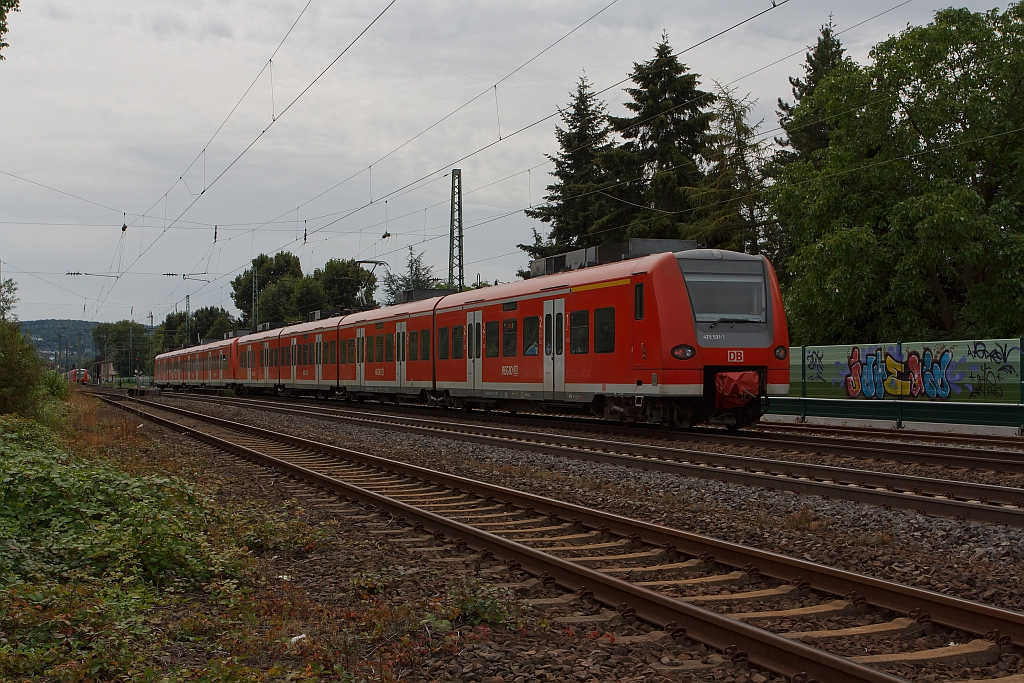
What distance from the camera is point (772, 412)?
23719 millimetres

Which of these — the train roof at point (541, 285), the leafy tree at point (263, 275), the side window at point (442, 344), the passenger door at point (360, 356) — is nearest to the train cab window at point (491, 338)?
the train roof at point (541, 285)

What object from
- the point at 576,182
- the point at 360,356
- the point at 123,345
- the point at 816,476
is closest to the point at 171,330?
the point at 123,345

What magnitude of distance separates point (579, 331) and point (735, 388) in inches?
136

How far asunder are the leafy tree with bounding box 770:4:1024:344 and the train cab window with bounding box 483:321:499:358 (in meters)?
13.5

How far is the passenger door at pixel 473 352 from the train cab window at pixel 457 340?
0.42m

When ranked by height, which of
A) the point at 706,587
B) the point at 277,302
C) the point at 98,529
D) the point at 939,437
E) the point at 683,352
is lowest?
the point at 706,587

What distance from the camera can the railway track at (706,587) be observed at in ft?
15.1

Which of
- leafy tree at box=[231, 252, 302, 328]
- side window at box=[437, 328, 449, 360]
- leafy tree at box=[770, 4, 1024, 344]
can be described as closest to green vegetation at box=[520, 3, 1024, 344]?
leafy tree at box=[770, 4, 1024, 344]

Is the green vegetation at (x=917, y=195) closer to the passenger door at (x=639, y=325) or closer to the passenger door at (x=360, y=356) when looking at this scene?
the passenger door at (x=360, y=356)

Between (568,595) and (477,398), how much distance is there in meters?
17.2

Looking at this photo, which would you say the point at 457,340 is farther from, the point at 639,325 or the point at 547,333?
the point at 639,325

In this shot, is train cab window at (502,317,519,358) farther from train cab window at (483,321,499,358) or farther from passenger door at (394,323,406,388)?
passenger door at (394,323,406,388)

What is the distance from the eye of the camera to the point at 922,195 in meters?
29.5

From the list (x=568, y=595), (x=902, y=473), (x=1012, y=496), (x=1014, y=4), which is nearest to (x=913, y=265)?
(x=1014, y=4)
